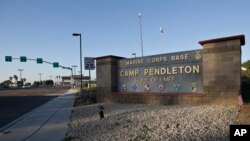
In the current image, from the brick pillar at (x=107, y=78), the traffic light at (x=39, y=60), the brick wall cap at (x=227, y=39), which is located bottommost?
the brick pillar at (x=107, y=78)

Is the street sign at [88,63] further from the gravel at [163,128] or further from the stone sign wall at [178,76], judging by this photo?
the gravel at [163,128]

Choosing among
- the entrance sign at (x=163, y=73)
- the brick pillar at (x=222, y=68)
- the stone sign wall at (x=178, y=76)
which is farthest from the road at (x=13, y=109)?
the brick pillar at (x=222, y=68)

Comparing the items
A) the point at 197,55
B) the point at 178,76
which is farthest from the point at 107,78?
the point at 197,55

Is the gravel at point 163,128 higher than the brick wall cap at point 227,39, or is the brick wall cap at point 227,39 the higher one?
the brick wall cap at point 227,39

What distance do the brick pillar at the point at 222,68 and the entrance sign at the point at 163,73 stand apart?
0.84 m

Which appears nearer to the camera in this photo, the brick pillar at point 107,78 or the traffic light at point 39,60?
the brick pillar at point 107,78

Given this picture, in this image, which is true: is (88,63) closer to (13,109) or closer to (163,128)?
(13,109)

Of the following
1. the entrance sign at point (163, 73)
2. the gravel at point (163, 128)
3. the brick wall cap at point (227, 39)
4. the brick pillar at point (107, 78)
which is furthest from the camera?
the brick pillar at point (107, 78)

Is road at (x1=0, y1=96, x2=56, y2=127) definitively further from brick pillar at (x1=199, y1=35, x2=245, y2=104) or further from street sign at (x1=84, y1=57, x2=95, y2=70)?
brick pillar at (x1=199, y1=35, x2=245, y2=104)

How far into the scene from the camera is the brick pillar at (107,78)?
21.8 meters

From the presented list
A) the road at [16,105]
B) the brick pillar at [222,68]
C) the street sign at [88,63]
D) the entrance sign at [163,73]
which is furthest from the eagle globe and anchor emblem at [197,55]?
the street sign at [88,63]

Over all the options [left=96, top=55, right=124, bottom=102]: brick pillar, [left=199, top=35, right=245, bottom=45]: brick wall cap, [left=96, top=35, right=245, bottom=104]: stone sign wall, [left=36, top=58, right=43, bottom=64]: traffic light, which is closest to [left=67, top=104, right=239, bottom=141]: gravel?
[left=96, top=35, right=245, bottom=104]: stone sign wall

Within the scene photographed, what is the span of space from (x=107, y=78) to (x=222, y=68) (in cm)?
949

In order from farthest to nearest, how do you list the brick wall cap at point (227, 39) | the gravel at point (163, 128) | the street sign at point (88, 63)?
the street sign at point (88, 63)
the brick wall cap at point (227, 39)
the gravel at point (163, 128)
